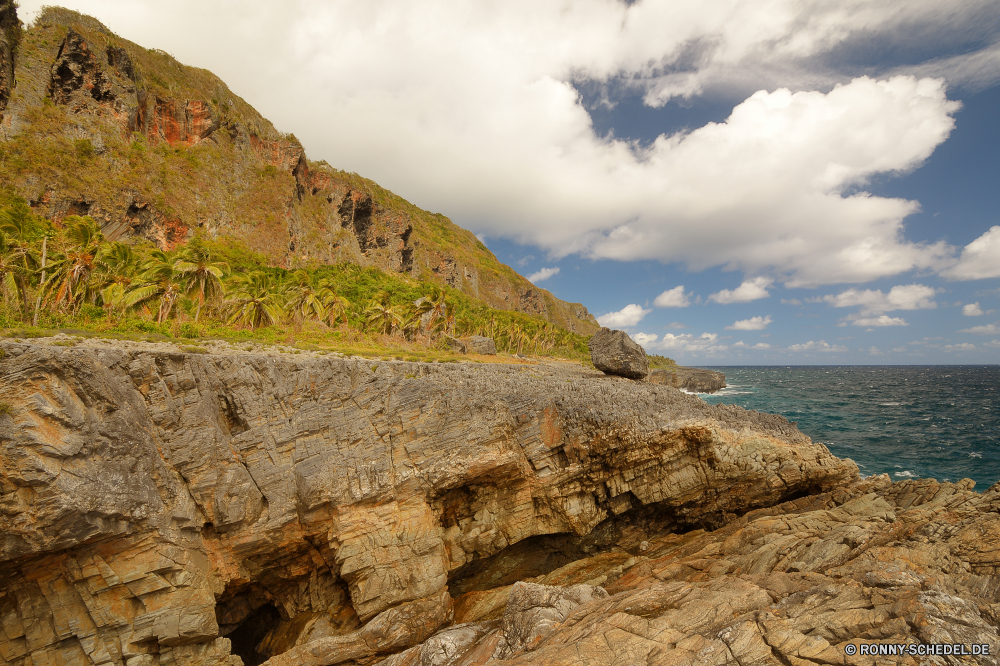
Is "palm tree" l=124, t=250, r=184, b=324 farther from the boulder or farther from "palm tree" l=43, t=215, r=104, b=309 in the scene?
the boulder

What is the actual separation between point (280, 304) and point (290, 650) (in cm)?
4443

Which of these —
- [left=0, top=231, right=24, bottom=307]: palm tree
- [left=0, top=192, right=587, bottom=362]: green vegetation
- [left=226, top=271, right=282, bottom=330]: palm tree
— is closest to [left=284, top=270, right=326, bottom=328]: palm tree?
[left=0, top=192, right=587, bottom=362]: green vegetation

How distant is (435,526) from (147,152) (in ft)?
306

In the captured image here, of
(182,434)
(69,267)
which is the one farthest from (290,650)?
(69,267)

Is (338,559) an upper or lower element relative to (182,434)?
lower

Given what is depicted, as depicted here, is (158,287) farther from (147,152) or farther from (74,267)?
(147,152)

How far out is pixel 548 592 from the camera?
1224 centimetres

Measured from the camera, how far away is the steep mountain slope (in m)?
58.4

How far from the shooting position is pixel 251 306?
4262 cm

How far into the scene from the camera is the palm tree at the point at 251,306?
140 ft

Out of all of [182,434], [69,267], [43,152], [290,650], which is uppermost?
[43,152]

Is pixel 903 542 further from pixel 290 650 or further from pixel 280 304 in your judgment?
pixel 280 304

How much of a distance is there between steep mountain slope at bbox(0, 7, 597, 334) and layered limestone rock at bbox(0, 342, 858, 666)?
69544 millimetres

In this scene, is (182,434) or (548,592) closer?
Answer: (548,592)
